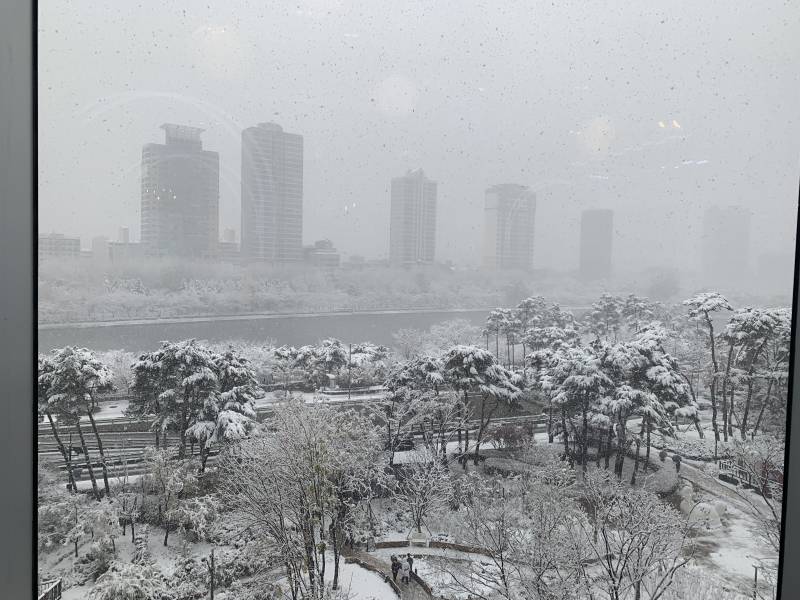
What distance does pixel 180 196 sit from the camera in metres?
1.42

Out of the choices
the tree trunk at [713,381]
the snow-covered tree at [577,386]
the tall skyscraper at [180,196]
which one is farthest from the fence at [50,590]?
the tree trunk at [713,381]

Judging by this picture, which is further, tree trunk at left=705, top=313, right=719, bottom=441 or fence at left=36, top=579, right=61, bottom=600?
tree trunk at left=705, top=313, right=719, bottom=441

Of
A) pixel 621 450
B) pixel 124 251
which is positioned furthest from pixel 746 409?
pixel 124 251

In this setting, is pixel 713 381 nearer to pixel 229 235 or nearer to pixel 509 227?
A: pixel 509 227

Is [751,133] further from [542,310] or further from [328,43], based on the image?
[328,43]

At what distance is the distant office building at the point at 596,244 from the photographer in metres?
1.51

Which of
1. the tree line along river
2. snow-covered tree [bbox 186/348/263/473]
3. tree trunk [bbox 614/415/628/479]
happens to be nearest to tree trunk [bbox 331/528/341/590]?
snow-covered tree [bbox 186/348/263/473]

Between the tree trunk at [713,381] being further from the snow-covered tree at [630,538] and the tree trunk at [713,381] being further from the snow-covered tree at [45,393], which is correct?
the snow-covered tree at [45,393]

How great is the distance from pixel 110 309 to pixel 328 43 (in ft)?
2.86

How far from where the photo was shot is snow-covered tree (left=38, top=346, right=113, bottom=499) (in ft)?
4.43

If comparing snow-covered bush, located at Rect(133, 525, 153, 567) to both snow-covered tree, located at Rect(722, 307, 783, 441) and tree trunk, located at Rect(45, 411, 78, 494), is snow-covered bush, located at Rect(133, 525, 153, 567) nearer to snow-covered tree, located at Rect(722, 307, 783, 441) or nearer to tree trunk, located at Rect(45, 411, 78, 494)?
tree trunk, located at Rect(45, 411, 78, 494)

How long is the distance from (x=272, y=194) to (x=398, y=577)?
3.53 ft

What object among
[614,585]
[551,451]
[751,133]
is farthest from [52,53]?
[614,585]

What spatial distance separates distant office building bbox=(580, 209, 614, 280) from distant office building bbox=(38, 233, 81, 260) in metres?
1.28
